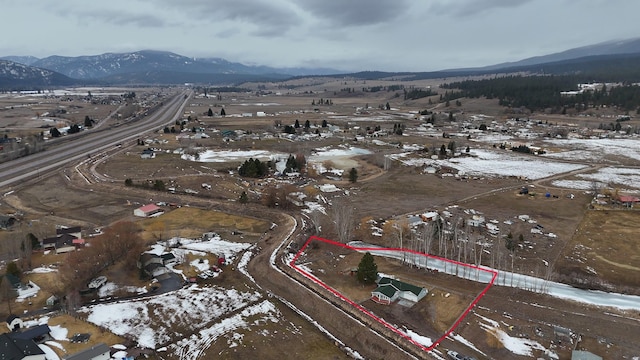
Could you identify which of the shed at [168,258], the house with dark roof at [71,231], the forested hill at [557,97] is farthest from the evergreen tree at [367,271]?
the forested hill at [557,97]

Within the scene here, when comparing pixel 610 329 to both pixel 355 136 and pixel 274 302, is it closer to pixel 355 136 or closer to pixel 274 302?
pixel 274 302

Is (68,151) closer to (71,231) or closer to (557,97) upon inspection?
(71,231)

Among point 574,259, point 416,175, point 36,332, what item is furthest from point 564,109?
point 36,332

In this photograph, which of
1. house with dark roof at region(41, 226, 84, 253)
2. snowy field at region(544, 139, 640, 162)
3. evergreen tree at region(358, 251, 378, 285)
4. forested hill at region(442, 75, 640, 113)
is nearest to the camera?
evergreen tree at region(358, 251, 378, 285)

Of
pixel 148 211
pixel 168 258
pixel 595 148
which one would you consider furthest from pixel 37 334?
→ pixel 595 148

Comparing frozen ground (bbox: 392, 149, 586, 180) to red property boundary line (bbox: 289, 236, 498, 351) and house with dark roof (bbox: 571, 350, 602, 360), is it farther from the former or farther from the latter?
house with dark roof (bbox: 571, 350, 602, 360)

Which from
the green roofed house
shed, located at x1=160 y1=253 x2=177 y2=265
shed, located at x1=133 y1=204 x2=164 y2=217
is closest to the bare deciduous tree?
the green roofed house
